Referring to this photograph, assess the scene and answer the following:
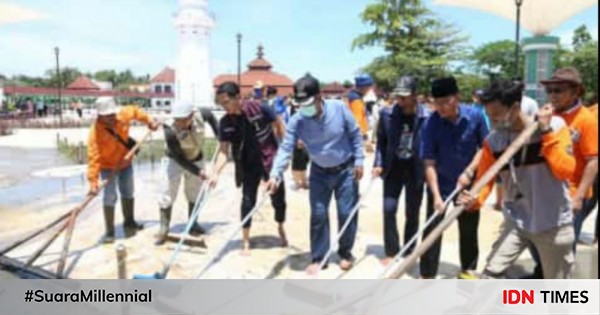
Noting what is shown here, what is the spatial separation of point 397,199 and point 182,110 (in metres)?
2.12

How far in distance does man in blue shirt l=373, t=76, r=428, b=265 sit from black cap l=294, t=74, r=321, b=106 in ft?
1.94

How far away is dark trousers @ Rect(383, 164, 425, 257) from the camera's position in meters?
4.17

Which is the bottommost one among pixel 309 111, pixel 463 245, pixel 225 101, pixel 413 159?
pixel 463 245

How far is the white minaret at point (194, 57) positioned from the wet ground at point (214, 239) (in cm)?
2080

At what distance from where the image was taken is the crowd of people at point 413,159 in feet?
8.66

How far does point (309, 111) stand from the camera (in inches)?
157

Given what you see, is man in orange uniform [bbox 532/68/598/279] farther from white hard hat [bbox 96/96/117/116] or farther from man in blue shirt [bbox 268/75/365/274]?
white hard hat [bbox 96/96/117/116]

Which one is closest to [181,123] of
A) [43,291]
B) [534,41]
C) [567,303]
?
[43,291]

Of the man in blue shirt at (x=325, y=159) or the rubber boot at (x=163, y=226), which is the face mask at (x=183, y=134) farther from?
the man in blue shirt at (x=325, y=159)

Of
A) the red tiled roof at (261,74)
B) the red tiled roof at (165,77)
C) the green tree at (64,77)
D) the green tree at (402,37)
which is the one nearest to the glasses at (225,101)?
the green tree at (402,37)

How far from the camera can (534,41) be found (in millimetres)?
8922

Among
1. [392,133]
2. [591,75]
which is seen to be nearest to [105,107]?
[392,133]

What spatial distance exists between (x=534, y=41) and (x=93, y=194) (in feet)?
24.3

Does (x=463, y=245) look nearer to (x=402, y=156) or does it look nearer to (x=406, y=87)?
(x=402, y=156)
